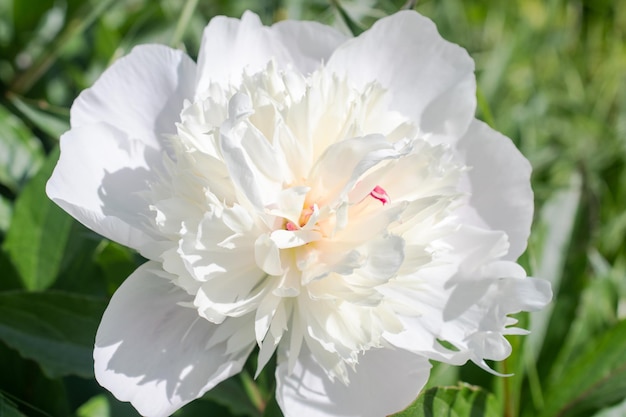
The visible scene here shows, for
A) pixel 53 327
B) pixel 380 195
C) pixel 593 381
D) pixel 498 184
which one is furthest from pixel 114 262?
pixel 593 381

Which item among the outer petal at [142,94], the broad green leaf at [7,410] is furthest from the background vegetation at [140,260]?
the outer petal at [142,94]

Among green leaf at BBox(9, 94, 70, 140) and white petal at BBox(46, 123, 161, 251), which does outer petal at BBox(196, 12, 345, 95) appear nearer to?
white petal at BBox(46, 123, 161, 251)

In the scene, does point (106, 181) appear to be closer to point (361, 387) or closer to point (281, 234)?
point (281, 234)

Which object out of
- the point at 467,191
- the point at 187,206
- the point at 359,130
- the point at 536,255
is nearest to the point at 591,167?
the point at 536,255

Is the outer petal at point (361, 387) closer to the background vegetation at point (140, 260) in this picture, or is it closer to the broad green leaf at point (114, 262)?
the background vegetation at point (140, 260)

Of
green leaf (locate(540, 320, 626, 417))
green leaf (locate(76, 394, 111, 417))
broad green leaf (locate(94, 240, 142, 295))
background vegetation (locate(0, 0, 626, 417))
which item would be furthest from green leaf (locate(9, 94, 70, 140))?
green leaf (locate(540, 320, 626, 417))

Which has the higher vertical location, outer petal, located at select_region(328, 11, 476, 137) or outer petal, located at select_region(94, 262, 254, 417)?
outer petal, located at select_region(328, 11, 476, 137)
